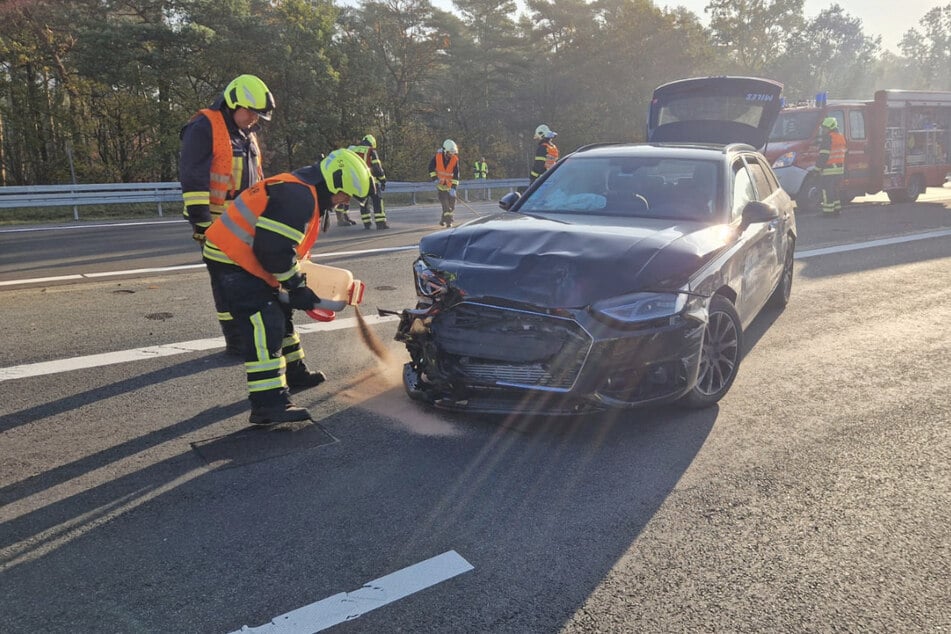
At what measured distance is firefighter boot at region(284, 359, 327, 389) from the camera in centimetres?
475

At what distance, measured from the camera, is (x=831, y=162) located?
1533 cm

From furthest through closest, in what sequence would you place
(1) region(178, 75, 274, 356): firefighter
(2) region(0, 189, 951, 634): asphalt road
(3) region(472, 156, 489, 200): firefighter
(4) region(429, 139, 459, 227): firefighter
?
(3) region(472, 156, 489, 200): firefighter
(4) region(429, 139, 459, 227): firefighter
(1) region(178, 75, 274, 356): firefighter
(2) region(0, 189, 951, 634): asphalt road

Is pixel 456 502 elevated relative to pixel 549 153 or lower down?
lower down

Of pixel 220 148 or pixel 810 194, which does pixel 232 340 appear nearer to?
pixel 220 148

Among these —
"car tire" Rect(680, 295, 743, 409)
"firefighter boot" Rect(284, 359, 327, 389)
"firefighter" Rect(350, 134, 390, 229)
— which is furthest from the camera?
"firefighter" Rect(350, 134, 390, 229)

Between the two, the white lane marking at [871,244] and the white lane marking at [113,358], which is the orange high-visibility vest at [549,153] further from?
the white lane marking at [113,358]

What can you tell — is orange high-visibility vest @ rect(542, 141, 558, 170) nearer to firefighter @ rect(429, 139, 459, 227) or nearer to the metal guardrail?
firefighter @ rect(429, 139, 459, 227)

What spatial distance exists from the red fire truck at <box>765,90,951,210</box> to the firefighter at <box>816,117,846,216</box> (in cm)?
33

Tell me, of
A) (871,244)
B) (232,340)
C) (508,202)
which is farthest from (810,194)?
(232,340)

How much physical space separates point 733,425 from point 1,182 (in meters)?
24.0

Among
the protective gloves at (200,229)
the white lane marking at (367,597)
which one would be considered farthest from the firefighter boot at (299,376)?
the white lane marking at (367,597)

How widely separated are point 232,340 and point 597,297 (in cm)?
298

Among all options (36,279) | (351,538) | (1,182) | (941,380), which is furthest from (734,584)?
(1,182)

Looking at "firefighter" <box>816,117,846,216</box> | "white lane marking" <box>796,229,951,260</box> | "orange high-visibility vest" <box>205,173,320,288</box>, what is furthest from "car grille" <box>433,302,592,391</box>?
"firefighter" <box>816,117,846,216</box>
